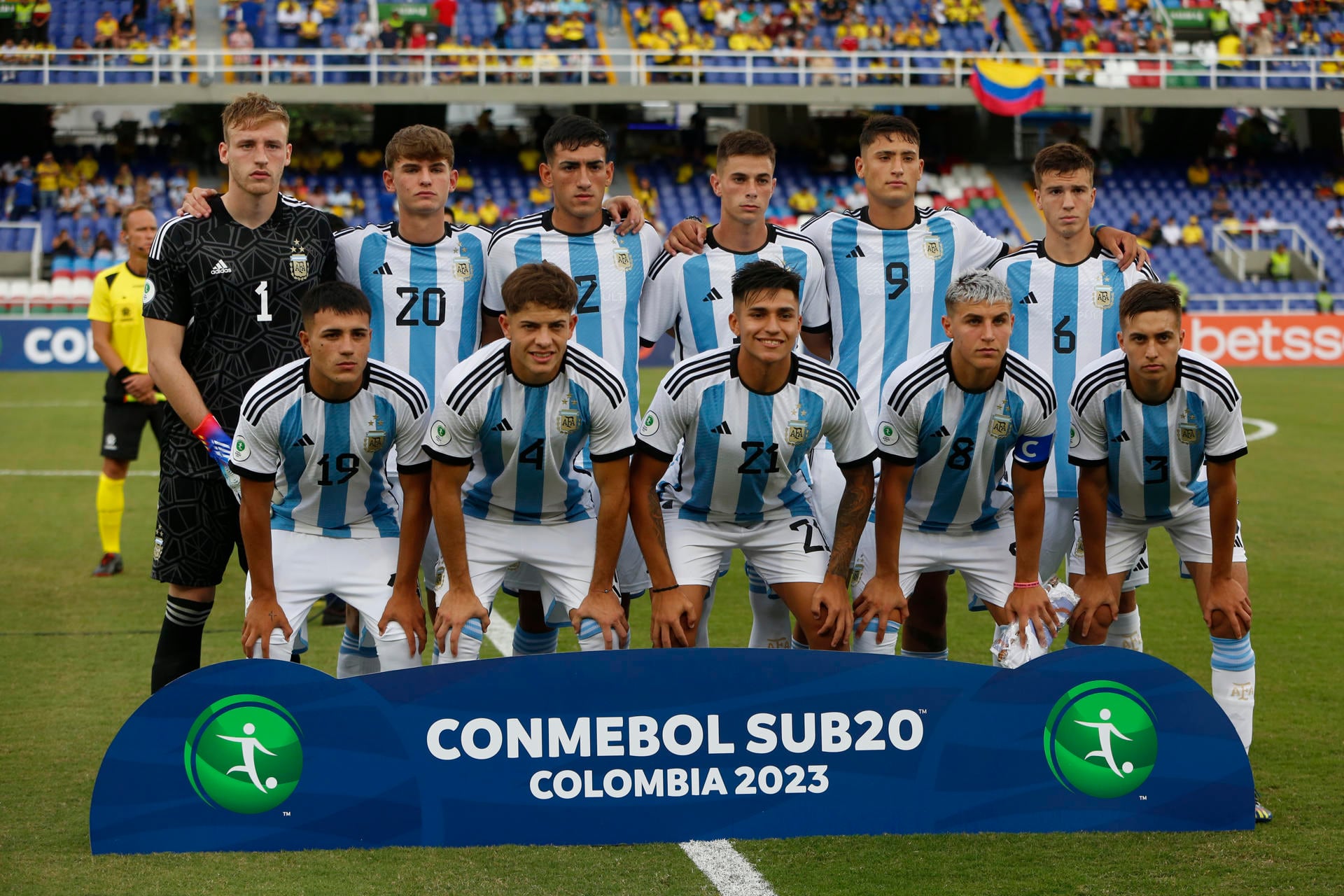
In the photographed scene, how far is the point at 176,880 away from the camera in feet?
12.8

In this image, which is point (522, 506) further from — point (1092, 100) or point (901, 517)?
point (1092, 100)

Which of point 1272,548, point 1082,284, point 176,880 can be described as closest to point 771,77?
point 1272,548

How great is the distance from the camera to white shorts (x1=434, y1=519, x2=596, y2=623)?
480cm

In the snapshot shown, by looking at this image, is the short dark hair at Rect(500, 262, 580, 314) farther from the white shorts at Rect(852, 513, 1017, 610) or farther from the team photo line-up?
the white shorts at Rect(852, 513, 1017, 610)

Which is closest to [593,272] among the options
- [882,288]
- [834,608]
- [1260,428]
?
[882,288]

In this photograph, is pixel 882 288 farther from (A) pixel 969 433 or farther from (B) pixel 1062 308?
(A) pixel 969 433

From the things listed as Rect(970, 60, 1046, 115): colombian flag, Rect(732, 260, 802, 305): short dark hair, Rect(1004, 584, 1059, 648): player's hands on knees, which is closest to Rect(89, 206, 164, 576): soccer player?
Rect(732, 260, 802, 305): short dark hair

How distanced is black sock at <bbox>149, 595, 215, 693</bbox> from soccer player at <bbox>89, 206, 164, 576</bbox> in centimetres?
339

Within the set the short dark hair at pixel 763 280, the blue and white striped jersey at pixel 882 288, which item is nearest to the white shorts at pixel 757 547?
the blue and white striped jersey at pixel 882 288

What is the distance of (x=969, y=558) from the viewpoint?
5.04 metres

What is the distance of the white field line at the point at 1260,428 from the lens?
48.3 ft

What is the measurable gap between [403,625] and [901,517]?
168 cm

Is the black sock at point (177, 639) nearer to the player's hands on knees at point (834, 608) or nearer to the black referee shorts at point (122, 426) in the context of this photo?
the player's hands on knees at point (834, 608)

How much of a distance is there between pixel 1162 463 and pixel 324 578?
112 inches
